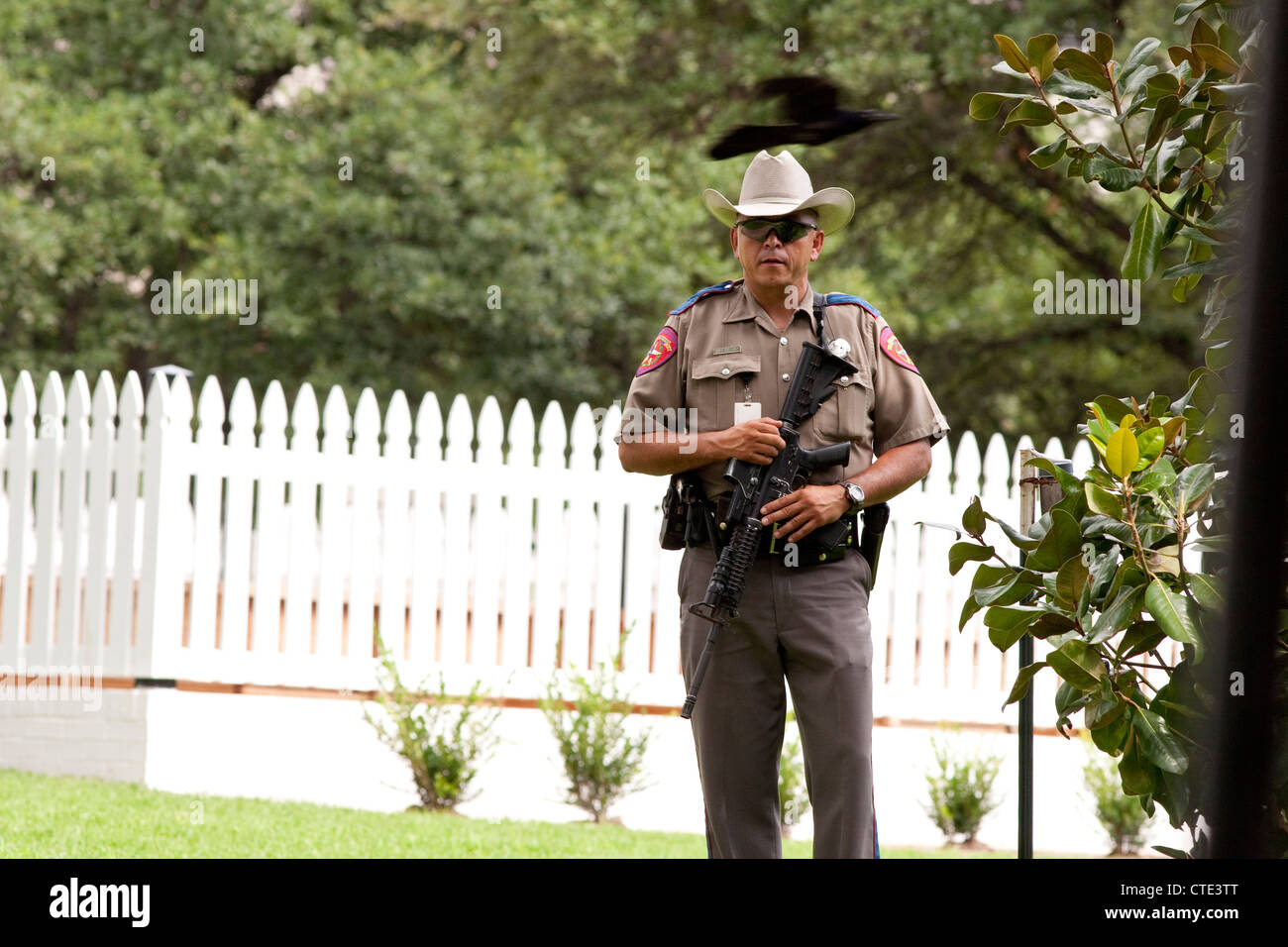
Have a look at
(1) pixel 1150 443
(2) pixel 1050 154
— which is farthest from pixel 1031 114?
(1) pixel 1150 443

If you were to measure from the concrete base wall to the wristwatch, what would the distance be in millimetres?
3098

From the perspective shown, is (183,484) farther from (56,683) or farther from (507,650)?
(507,650)

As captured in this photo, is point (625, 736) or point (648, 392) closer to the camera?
point (648, 392)

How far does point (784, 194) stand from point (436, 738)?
3.31 meters

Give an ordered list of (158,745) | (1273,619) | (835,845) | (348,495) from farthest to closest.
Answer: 1. (348,495)
2. (158,745)
3. (835,845)
4. (1273,619)

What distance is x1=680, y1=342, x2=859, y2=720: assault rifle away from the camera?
3.03 meters

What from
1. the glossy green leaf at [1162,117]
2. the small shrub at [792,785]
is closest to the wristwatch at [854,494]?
the glossy green leaf at [1162,117]

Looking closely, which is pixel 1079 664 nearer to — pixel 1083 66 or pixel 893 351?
pixel 1083 66

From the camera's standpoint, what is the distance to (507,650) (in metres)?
6.19

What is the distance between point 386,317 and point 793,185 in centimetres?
957

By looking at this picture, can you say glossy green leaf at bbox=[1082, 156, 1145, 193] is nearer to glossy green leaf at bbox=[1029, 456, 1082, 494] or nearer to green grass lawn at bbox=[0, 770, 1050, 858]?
glossy green leaf at bbox=[1029, 456, 1082, 494]

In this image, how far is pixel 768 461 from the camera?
3.11 metres

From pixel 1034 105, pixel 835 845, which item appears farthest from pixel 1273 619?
pixel 835 845

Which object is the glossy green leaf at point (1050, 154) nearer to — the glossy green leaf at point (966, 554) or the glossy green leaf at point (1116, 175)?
the glossy green leaf at point (1116, 175)
